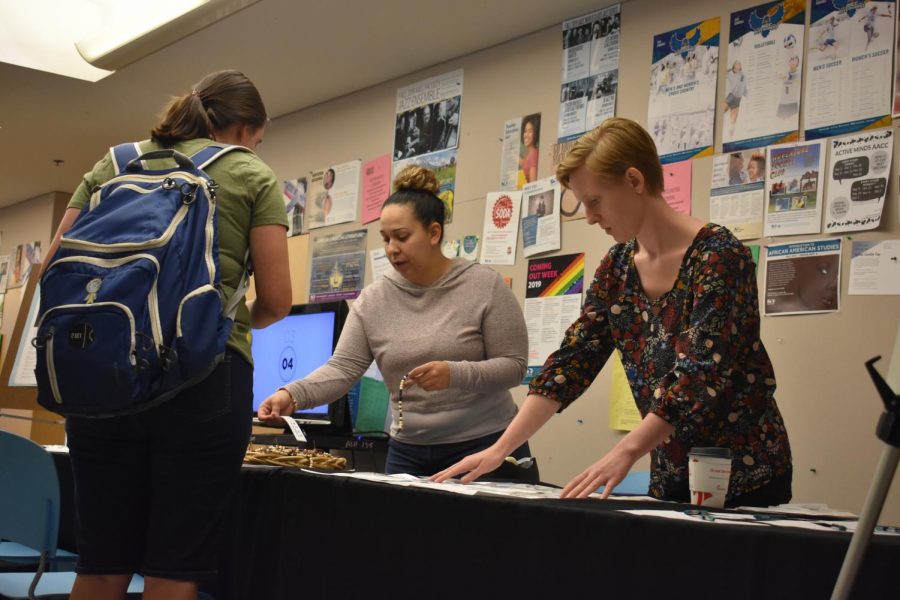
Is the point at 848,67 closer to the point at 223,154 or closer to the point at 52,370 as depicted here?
the point at 223,154

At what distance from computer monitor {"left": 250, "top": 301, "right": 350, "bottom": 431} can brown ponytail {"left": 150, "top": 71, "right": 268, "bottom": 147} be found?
1.52m

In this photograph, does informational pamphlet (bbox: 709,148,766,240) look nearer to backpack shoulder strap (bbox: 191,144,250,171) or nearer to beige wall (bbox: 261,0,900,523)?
beige wall (bbox: 261,0,900,523)

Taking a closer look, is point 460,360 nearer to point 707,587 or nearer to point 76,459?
point 76,459

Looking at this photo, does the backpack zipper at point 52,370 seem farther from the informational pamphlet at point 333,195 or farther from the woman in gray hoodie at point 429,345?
the informational pamphlet at point 333,195

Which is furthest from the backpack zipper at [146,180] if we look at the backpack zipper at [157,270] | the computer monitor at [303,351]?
the computer monitor at [303,351]

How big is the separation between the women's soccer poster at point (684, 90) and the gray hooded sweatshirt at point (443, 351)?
90cm

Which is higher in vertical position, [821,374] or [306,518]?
[821,374]

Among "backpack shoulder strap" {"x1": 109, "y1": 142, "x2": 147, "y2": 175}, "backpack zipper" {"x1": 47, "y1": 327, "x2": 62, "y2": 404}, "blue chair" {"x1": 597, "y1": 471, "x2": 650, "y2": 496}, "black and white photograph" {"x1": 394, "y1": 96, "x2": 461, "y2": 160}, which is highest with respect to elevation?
"black and white photograph" {"x1": 394, "y1": 96, "x2": 461, "y2": 160}

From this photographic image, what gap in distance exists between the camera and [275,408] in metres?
2.16

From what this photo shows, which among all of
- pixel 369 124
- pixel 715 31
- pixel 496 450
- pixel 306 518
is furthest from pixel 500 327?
pixel 369 124

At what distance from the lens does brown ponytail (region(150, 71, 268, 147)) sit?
1.70 metres

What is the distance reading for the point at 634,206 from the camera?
1.82 m

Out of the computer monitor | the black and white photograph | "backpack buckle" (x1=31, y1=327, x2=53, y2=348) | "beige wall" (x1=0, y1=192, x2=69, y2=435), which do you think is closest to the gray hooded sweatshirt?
the computer monitor

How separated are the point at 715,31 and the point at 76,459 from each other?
7.49 feet
